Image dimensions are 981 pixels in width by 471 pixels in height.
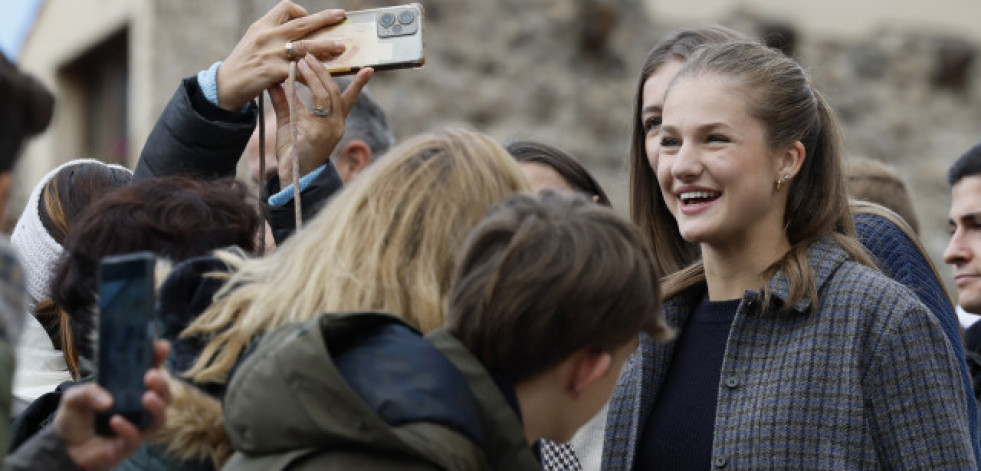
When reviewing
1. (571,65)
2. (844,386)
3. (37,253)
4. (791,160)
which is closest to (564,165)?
(791,160)

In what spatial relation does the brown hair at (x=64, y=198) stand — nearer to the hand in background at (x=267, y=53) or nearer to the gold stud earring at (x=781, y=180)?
the hand in background at (x=267, y=53)

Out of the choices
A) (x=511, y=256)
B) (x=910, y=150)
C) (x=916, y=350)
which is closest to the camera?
(x=511, y=256)

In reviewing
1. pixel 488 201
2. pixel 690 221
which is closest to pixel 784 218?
pixel 690 221

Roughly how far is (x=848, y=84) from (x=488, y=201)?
10.4m

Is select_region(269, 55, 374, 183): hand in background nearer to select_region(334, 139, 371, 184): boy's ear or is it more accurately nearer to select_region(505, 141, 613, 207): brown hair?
select_region(505, 141, 613, 207): brown hair

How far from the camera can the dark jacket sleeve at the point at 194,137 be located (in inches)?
116

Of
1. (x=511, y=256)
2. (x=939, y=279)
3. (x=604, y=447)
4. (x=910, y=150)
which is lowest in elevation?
(x=910, y=150)

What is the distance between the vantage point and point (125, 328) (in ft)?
6.06

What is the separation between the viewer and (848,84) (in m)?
12.1

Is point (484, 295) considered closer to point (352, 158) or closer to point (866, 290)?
point (866, 290)

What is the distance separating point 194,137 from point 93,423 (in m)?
1.17

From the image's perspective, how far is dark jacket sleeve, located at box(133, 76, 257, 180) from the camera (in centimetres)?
294

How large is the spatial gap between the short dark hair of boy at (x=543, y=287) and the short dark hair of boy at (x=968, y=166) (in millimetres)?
2220

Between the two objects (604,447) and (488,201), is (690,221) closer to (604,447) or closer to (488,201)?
(604,447)
